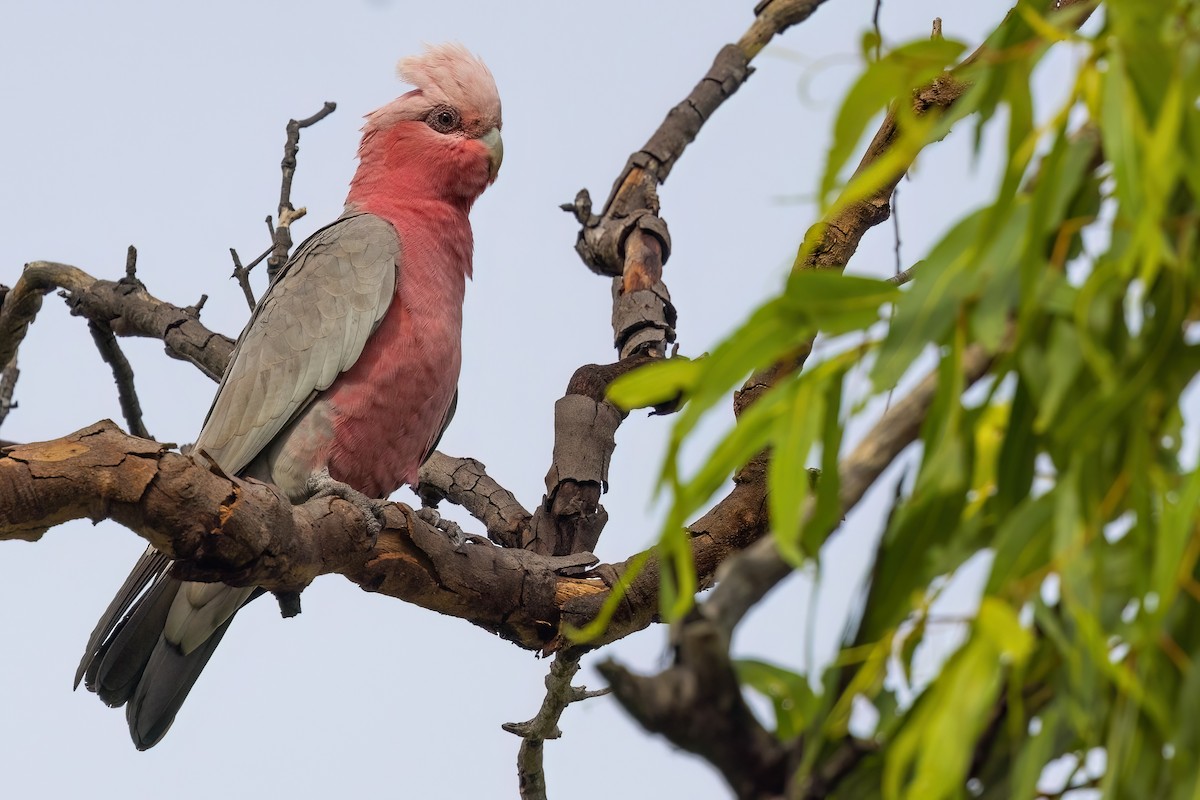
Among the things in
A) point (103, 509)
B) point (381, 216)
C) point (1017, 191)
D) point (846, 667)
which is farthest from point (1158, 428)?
point (381, 216)

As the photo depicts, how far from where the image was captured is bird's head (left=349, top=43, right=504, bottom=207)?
464 cm

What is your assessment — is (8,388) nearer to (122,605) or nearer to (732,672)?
(122,605)

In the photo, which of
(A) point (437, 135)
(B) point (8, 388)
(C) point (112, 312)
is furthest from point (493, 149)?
(B) point (8, 388)

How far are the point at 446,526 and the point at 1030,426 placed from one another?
8.58 feet

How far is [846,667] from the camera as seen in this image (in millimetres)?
1433

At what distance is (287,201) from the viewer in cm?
477

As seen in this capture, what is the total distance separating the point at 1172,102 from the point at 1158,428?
0.34m

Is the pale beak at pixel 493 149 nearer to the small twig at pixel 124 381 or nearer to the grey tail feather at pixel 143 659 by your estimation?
the small twig at pixel 124 381

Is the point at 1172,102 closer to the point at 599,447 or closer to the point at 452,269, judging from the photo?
the point at 599,447

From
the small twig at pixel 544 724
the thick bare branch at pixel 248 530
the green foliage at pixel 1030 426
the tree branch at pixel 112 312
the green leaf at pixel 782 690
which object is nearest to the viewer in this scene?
the green foliage at pixel 1030 426

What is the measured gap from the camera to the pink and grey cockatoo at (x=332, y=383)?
3.71 m

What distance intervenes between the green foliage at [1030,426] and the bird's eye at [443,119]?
11.7ft

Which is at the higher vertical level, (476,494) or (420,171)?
(420,171)

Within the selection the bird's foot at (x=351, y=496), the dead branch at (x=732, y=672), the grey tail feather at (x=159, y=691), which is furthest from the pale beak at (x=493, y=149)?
the dead branch at (x=732, y=672)
